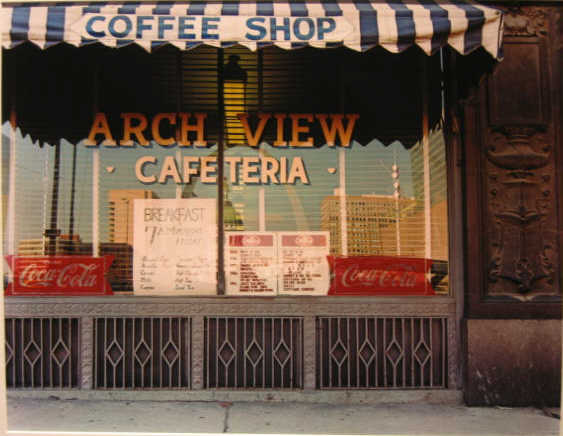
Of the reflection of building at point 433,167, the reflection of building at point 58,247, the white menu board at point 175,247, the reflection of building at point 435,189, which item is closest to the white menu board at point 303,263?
the white menu board at point 175,247

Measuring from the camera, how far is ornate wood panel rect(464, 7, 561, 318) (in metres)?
5.64

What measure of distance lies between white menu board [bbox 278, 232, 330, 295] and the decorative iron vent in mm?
2379

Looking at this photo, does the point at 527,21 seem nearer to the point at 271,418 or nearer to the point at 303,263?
the point at 303,263

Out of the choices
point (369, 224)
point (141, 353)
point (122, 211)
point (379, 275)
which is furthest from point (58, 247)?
point (379, 275)

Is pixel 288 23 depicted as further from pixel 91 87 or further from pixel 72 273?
pixel 72 273

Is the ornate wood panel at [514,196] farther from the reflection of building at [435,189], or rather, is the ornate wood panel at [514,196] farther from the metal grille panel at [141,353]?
the metal grille panel at [141,353]

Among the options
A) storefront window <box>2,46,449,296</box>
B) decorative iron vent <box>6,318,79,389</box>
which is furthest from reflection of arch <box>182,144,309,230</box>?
decorative iron vent <box>6,318,79,389</box>

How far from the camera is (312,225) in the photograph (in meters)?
6.06

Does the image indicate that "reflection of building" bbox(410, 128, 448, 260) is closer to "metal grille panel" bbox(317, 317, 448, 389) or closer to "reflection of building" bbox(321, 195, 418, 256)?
"reflection of building" bbox(321, 195, 418, 256)

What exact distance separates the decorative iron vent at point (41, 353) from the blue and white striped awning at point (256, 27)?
299 centimetres

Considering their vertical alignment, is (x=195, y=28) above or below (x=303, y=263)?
above

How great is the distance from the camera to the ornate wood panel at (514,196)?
5.64 meters

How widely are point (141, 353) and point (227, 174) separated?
220 centimetres

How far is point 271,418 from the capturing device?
5.30 m
